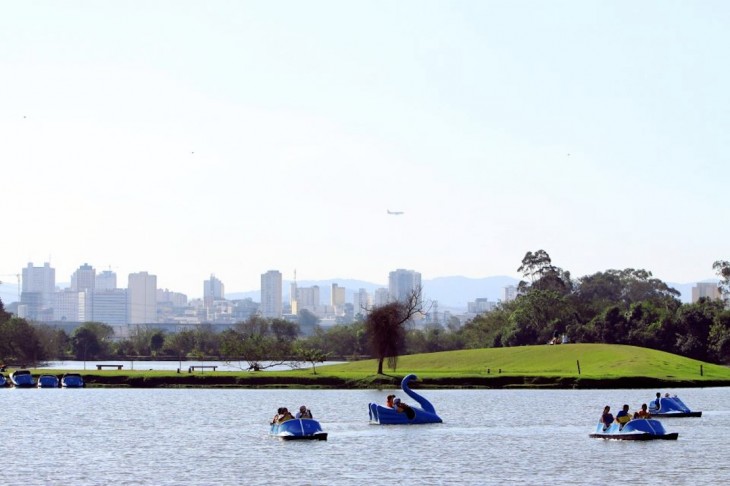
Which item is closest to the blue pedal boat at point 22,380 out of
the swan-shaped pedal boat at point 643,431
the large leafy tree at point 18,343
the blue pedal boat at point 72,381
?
the blue pedal boat at point 72,381

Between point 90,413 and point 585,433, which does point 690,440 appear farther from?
point 90,413

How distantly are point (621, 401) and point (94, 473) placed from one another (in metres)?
58.4

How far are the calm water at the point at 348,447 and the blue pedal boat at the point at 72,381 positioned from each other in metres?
24.7

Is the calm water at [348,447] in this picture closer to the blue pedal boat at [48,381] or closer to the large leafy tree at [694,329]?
the blue pedal boat at [48,381]

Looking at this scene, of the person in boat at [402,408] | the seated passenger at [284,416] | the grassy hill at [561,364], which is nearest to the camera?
the seated passenger at [284,416]

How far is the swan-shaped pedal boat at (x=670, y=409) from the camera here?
88188 millimetres

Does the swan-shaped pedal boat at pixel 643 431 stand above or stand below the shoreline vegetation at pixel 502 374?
below

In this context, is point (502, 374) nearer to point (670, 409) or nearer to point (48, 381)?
point (670, 409)

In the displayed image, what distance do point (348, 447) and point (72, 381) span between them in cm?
7289

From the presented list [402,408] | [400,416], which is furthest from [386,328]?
[402,408]

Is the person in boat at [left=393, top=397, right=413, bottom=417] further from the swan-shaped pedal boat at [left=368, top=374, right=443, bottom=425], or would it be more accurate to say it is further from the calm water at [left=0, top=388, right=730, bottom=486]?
the calm water at [left=0, top=388, right=730, bottom=486]

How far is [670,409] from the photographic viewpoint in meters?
89.0

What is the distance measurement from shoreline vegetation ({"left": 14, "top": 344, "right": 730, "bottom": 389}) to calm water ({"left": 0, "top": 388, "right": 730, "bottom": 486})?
1753 cm

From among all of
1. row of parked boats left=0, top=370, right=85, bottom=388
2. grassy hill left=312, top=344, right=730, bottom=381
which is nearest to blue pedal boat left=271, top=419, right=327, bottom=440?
grassy hill left=312, top=344, right=730, bottom=381
